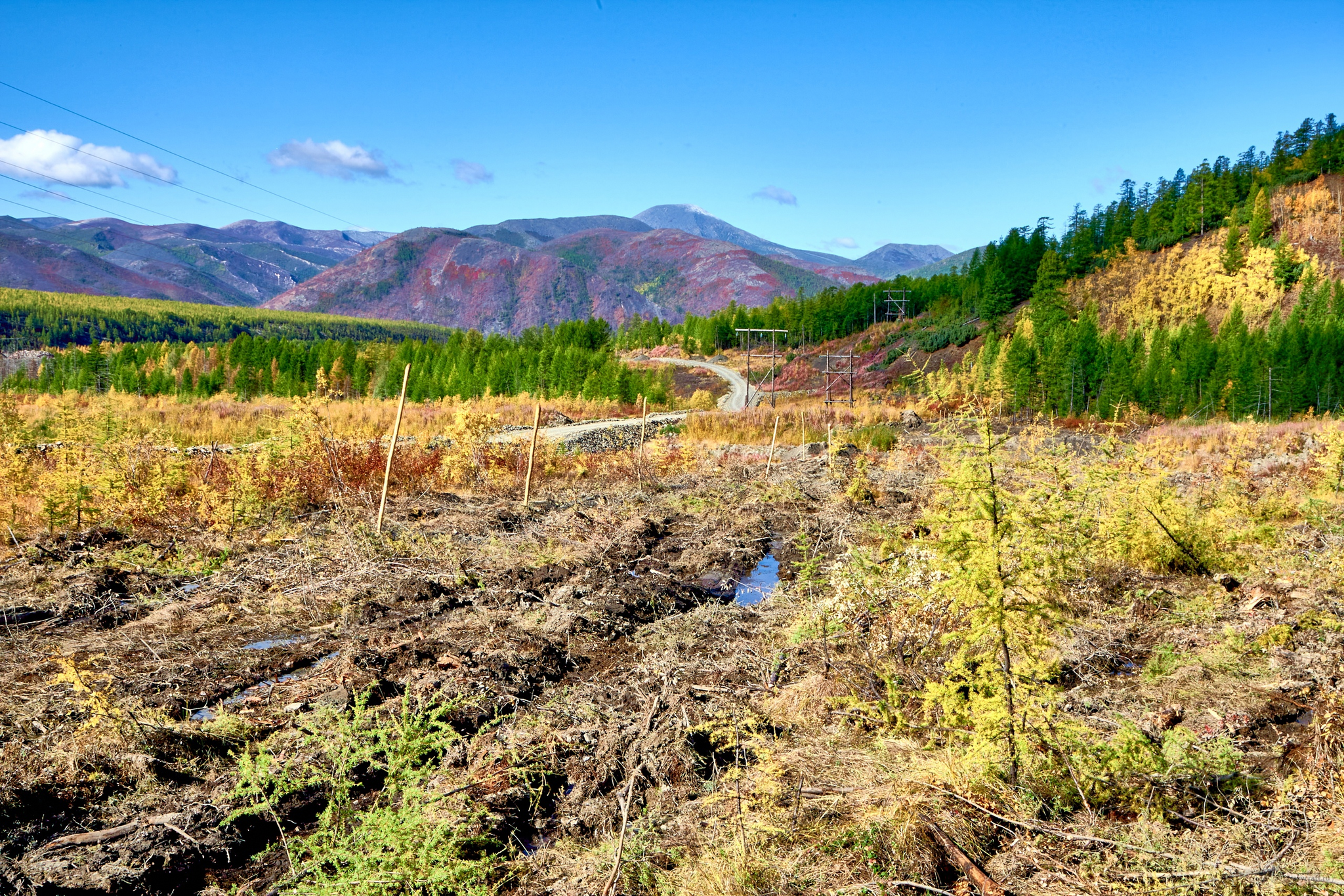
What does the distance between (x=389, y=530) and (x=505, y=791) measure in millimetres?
7123

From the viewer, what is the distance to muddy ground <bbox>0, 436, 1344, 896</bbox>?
388cm

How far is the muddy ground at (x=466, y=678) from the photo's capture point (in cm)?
388

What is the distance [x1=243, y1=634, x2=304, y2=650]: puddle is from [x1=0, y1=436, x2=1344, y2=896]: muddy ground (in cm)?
4

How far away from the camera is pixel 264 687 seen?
5.91 meters

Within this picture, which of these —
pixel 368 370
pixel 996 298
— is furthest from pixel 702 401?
pixel 996 298

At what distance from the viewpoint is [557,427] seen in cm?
2700

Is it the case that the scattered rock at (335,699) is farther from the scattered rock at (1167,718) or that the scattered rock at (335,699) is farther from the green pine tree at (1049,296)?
the green pine tree at (1049,296)

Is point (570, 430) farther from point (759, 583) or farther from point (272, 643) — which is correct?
point (272, 643)

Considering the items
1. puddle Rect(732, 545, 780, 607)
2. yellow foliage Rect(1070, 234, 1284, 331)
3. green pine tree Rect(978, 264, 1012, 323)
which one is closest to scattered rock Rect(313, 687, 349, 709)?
puddle Rect(732, 545, 780, 607)

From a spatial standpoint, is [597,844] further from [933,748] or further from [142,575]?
[142,575]

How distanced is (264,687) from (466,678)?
5.63 feet

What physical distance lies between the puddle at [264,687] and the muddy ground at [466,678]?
24mm

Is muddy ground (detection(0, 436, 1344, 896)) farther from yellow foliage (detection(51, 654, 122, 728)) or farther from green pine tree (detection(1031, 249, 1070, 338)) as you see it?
green pine tree (detection(1031, 249, 1070, 338))

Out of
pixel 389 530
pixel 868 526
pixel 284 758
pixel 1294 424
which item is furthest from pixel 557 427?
pixel 1294 424
